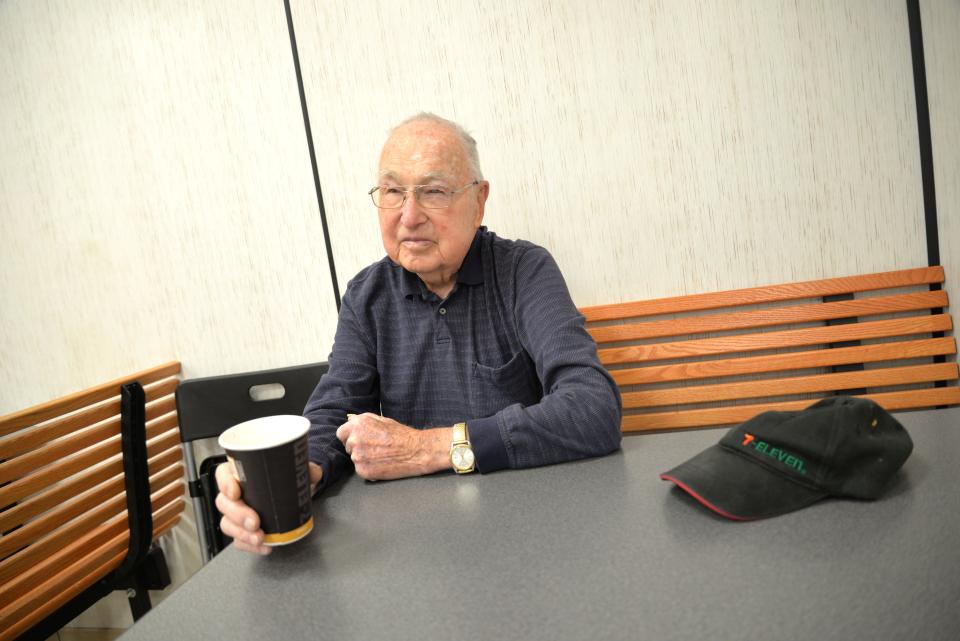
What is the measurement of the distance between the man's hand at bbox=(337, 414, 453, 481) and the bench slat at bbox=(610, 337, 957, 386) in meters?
0.75

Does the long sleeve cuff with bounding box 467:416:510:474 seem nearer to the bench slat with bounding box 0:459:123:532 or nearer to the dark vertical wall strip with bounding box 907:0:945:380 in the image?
the bench slat with bounding box 0:459:123:532

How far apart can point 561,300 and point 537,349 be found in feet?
0.39

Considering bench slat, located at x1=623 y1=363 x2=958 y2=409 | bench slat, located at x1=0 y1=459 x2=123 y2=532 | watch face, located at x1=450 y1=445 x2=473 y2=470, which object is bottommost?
bench slat, located at x1=623 y1=363 x2=958 y2=409

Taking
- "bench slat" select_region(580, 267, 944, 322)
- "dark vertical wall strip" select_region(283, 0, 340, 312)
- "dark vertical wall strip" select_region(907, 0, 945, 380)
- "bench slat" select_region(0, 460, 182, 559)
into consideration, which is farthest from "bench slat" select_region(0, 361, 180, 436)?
"dark vertical wall strip" select_region(907, 0, 945, 380)

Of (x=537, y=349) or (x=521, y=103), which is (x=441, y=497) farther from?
(x=521, y=103)

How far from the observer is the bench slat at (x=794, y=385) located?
1538mm

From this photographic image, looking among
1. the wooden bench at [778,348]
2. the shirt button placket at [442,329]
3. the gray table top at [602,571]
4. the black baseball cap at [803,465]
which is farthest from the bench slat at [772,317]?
the black baseball cap at [803,465]

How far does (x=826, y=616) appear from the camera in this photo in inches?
19.1

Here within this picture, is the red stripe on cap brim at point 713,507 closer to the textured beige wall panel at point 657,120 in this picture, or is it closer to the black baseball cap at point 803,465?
the black baseball cap at point 803,465

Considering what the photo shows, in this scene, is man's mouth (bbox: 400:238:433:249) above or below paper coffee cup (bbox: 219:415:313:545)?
above

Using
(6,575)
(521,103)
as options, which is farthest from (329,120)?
(6,575)

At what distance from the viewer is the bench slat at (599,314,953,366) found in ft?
5.02

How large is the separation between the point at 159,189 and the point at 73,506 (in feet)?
3.48

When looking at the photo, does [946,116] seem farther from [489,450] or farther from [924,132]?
[489,450]
